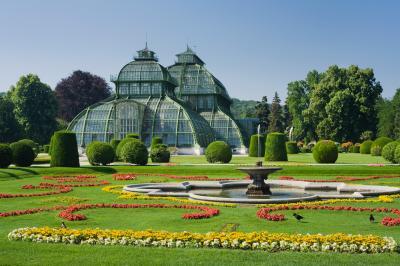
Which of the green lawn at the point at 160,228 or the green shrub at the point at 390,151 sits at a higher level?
the green shrub at the point at 390,151

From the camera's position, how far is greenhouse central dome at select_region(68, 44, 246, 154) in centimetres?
6569

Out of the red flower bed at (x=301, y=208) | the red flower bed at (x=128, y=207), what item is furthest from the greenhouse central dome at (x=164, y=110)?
the red flower bed at (x=301, y=208)

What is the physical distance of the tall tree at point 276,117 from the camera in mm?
102688

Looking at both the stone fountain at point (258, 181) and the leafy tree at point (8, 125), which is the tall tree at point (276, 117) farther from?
the stone fountain at point (258, 181)

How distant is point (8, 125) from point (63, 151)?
126 ft

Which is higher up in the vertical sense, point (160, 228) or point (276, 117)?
point (276, 117)

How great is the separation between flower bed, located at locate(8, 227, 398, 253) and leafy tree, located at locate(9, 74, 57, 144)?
70.0 meters

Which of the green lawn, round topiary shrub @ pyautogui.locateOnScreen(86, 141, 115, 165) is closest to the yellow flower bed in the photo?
the green lawn

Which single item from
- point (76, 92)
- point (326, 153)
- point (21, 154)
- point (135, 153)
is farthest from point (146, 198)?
point (76, 92)

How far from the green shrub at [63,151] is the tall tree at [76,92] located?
60.0 metres

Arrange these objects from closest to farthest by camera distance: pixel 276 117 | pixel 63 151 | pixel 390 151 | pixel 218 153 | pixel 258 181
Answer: pixel 258 181, pixel 63 151, pixel 390 151, pixel 218 153, pixel 276 117

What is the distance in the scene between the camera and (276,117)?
4122 inches

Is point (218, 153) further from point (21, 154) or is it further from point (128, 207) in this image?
point (128, 207)

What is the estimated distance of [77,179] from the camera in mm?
28266
